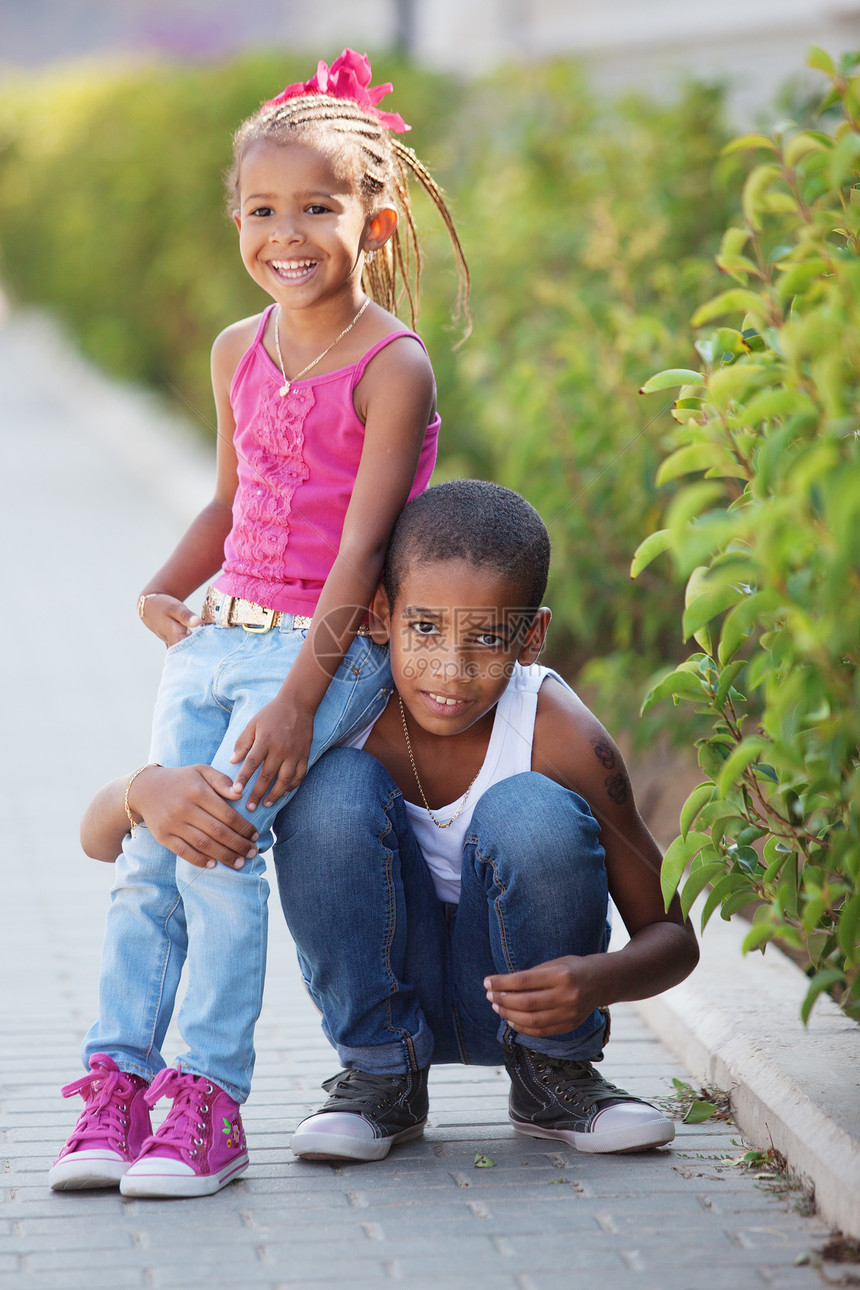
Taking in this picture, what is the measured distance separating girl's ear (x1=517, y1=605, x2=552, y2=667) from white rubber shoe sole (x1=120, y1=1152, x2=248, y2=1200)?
3.19 feet

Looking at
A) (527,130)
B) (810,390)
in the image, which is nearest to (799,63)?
(527,130)

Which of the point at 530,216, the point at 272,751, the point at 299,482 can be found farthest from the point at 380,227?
the point at 530,216

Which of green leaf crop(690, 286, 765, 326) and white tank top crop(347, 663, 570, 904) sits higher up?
green leaf crop(690, 286, 765, 326)

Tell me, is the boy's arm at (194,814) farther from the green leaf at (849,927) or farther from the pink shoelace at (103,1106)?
the green leaf at (849,927)

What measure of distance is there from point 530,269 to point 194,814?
5.24 metres

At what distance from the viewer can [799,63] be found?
8.00 meters

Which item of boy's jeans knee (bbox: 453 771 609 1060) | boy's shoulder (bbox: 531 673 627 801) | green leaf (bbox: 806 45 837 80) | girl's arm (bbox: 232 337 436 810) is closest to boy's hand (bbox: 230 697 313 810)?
girl's arm (bbox: 232 337 436 810)

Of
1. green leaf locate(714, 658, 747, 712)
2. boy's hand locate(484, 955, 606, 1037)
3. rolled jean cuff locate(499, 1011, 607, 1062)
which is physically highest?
green leaf locate(714, 658, 747, 712)

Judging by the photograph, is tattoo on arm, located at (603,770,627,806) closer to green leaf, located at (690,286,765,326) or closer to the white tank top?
the white tank top

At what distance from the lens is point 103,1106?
8.38 ft

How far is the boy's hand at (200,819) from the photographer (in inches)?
98.7

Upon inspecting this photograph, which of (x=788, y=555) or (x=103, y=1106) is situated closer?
(x=788, y=555)

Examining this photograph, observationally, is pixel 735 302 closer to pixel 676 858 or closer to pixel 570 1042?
pixel 676 858

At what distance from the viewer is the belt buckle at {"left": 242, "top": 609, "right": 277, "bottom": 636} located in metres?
2.74
